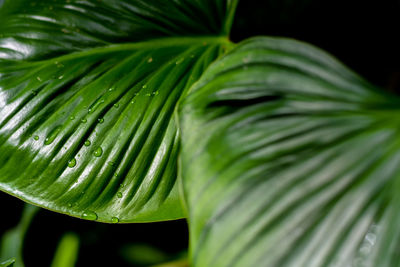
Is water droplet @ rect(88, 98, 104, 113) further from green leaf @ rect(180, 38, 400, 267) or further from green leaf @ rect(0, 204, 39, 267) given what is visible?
green leaf @ rect(0, 204, 39, 267)

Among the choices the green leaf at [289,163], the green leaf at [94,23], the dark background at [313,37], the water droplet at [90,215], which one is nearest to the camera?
the green leaf at [289,163]

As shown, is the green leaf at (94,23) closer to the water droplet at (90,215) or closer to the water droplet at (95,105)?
the water droplet at (95,105)

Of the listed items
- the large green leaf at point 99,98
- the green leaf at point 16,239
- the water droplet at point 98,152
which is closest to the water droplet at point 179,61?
the large green leaf at point 99,98

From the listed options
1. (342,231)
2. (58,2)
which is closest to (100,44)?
(58,2)

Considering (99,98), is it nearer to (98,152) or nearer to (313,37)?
(98,152)

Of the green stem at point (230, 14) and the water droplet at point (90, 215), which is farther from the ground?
the green stem at point (230, 14)

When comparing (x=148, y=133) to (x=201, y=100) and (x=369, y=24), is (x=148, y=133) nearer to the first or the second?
(x=201, y=100)

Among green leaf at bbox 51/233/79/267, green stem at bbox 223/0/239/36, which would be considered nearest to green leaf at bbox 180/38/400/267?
green stem at bbox 223/0/239/36
